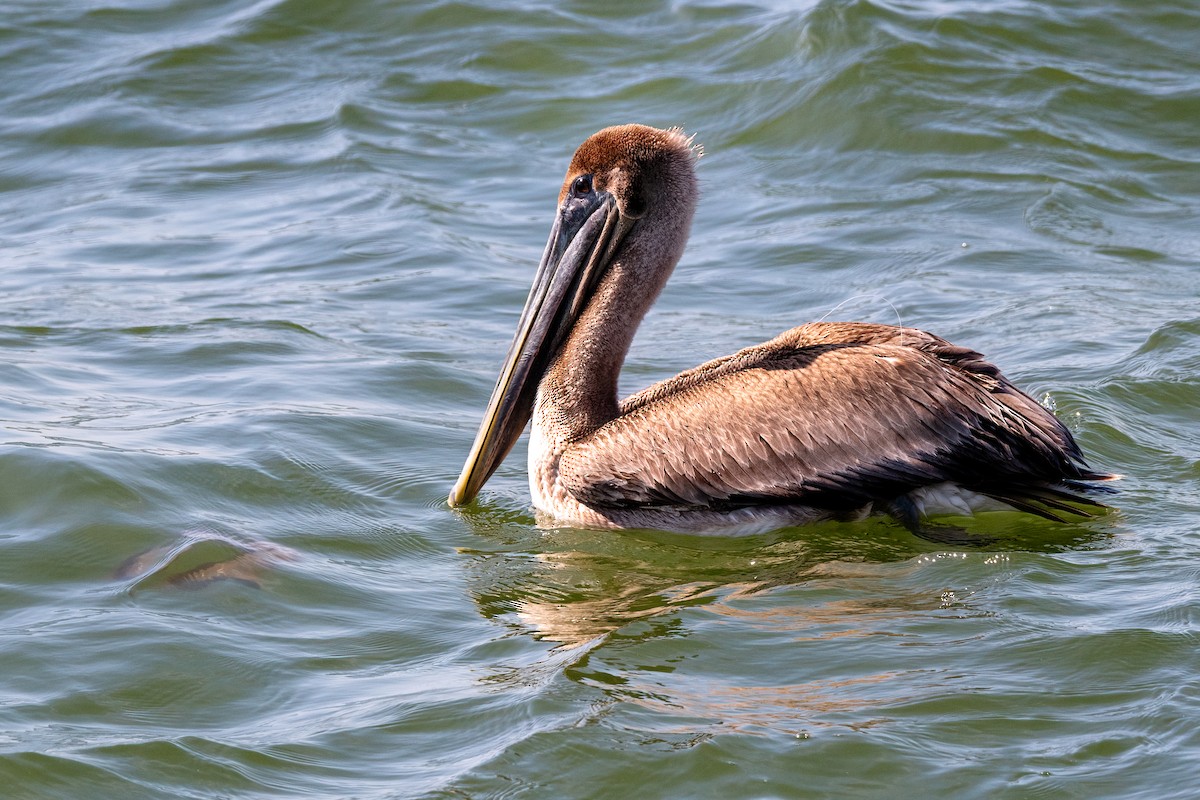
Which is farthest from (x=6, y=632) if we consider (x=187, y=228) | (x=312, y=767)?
(x=187, y=228)

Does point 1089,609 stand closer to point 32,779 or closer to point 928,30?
point 32,779

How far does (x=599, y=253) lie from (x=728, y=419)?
0.98 m

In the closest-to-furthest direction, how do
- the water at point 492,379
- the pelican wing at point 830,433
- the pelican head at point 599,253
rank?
the water at point 492,379 → the pelican wing at point 830,433 → the pelican head at point 599,253

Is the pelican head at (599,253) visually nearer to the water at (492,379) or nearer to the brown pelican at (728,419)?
the brown pelican at (728,419)

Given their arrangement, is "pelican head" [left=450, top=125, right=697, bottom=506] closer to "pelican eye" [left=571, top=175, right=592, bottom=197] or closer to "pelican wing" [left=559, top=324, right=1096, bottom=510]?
"pelican eye" [left=571, top=175, right=592, bottom=197]

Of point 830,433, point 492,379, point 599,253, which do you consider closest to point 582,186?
point 599,253

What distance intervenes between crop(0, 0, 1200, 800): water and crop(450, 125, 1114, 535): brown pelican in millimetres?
171

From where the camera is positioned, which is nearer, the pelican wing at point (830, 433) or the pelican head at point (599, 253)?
the pelican wing at point (830, 433)

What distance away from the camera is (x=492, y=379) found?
764 cm

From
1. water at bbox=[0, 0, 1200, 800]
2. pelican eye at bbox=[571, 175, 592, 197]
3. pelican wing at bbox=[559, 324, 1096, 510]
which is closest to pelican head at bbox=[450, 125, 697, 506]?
pelican eye at bbox=[571, 175, 592, 197]

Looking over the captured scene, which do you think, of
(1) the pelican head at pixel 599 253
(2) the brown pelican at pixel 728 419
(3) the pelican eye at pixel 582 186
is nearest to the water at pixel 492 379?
(2) the brown pelican at pixel 728 419

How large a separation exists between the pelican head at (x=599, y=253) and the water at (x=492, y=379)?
31cm

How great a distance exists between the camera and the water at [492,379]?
429cm

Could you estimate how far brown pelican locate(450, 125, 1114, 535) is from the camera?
557 cm
